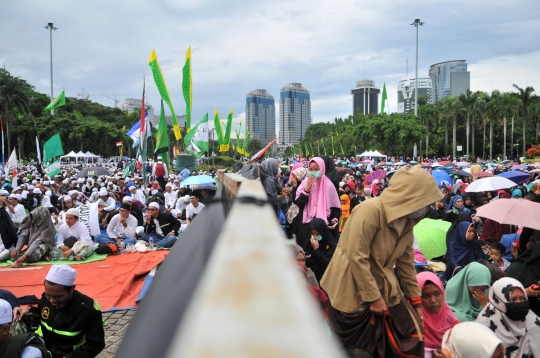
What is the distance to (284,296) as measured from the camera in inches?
17.7

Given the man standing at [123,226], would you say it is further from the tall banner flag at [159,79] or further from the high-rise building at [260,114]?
the high-rise building at [260,114]

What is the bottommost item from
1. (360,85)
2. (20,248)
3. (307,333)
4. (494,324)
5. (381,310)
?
(20,248)

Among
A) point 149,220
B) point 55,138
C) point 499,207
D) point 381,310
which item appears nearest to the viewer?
point 381,310

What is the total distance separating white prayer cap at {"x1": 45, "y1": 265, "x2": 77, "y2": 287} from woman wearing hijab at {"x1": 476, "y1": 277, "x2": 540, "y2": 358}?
123 inches

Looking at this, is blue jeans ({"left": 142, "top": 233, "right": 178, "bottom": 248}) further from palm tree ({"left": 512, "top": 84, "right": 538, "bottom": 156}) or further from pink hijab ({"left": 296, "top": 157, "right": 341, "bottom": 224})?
palm tree ({"left": 512, "top": 84, "right": 538, "bottom": 156})

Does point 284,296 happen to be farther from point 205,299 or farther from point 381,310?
point 381,310

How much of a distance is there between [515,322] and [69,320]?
3.24 m

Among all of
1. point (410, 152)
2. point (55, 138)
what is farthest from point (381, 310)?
point (410, 152)

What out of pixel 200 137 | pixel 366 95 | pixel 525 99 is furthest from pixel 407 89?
pixel 200 137

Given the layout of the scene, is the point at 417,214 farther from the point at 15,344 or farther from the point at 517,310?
the point at 15,344

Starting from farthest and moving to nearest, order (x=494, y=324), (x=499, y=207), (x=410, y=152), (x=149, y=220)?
(x=410, y=152)
(x=149, y=220)
(x=499, y=207)
(x=494, y=324)

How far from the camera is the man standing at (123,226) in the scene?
333 inches

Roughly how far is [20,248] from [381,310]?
283 inches

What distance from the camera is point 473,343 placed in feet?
7.66
